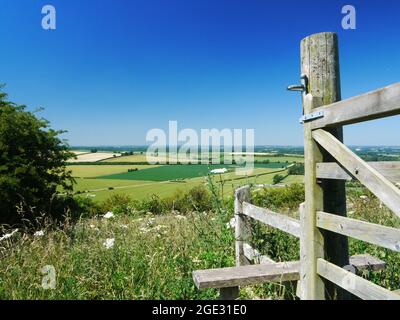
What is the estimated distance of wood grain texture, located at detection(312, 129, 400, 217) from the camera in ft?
5.93

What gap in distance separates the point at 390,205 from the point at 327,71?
140cm

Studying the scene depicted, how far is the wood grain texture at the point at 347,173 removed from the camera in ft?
6.34

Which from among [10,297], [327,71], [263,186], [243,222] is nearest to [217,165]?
[263,186]

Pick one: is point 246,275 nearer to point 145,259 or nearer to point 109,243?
point 145,259

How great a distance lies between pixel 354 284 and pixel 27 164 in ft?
31.3

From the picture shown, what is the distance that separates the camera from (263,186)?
202 inches

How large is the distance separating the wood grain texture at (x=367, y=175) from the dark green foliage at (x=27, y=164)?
799 centimetres

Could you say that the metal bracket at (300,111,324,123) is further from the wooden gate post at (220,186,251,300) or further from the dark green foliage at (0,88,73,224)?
the dark green foliage at (0,88,73,224)

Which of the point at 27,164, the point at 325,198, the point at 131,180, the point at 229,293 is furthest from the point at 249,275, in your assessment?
the point at 131,180

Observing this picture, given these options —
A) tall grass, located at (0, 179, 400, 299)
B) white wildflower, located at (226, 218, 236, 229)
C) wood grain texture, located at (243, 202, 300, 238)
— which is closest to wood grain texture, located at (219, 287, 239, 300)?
tall grass, located at (0, 179, 400, 299)

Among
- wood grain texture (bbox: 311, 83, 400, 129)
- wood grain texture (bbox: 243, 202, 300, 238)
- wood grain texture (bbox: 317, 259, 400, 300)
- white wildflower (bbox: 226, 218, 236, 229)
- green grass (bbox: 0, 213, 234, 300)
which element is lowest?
green grass (bbox: 0, 213, 234, 300)

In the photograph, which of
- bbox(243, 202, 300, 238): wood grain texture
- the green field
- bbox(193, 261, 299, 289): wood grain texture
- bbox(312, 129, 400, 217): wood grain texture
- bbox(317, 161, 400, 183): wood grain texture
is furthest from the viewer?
the green field

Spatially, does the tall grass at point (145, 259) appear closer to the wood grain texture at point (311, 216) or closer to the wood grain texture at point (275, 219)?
the wood grain texture at point (275, 219)

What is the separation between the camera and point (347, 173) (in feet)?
7.41
